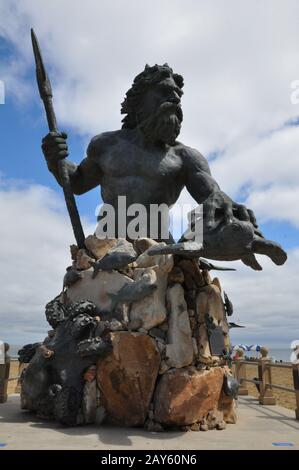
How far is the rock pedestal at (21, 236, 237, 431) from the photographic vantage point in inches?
169

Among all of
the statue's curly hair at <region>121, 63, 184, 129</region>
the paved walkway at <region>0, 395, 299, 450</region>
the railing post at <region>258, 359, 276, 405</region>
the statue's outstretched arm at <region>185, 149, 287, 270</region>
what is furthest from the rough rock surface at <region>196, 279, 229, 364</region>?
the railing post at <region>258, 359, 276, 405</region>

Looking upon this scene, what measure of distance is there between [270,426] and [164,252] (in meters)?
2.29

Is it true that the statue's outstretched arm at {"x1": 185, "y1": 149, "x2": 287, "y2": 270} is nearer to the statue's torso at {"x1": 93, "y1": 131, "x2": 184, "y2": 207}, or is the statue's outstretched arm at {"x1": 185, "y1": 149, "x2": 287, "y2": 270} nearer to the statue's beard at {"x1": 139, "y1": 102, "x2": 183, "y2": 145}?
the statue's torso at {"x1": 93, "y1": 131, "x2": 184, "y2": 207}

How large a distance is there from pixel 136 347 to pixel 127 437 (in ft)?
2.71

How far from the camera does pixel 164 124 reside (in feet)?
17.5

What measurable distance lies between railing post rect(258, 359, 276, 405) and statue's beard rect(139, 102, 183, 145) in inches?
161

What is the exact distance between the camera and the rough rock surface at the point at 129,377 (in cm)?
428

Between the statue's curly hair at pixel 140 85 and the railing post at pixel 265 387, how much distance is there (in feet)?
14.6

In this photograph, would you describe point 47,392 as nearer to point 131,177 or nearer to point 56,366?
point 56,366

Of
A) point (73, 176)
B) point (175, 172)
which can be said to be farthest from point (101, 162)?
point (175, 172)

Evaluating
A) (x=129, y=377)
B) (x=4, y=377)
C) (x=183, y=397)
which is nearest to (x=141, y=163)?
(x=129, y=377)

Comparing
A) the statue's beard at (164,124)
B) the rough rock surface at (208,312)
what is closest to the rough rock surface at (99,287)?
the rough rock surface at (208,312)

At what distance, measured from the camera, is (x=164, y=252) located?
4406mm

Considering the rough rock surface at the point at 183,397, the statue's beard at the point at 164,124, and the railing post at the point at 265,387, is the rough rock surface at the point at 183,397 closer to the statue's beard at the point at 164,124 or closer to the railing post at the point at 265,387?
the statue's beard at the point at 164,124
